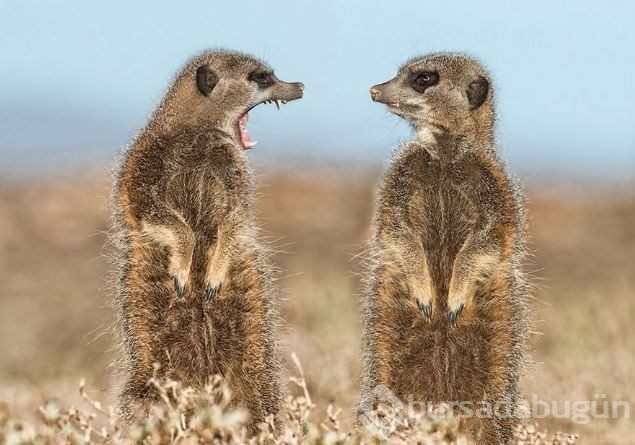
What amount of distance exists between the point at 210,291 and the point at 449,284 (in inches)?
47.9

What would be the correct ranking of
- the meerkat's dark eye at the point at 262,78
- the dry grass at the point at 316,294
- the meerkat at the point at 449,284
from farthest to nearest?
the dry grass at the point at 316,294
the meerkat's dark eye at the point at 262,78
the meerkat at the point at 449,284

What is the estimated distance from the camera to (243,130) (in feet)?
19.8

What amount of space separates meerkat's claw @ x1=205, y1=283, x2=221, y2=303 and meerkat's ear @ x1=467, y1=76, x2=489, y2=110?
1.70 m

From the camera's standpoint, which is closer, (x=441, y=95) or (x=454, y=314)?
(x=454, y=314)

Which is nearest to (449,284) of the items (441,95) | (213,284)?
(441,95)

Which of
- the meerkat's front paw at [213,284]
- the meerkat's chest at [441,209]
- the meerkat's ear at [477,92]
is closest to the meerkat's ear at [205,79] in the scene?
the meerkat's front paw at [213,284]

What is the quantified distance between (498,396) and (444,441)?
1.15 m

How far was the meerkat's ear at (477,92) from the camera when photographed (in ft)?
19.6

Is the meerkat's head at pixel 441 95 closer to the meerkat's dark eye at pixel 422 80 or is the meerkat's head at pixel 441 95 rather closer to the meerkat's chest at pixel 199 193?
the meerkat's dark eye at pixel 422 80

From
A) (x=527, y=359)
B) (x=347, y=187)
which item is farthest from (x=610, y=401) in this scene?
(x=347, y=187)

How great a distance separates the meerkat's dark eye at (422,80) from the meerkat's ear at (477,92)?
0.69 ft

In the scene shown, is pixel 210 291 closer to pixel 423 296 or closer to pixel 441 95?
pixel 423 296

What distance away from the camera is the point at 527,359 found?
227 inches

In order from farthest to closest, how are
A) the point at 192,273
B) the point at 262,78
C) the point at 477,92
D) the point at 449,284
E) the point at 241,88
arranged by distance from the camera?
the point at 262,78 < the point at 241,88 < the point at 477,92 < the point at 192,273 < the point at 449,284
